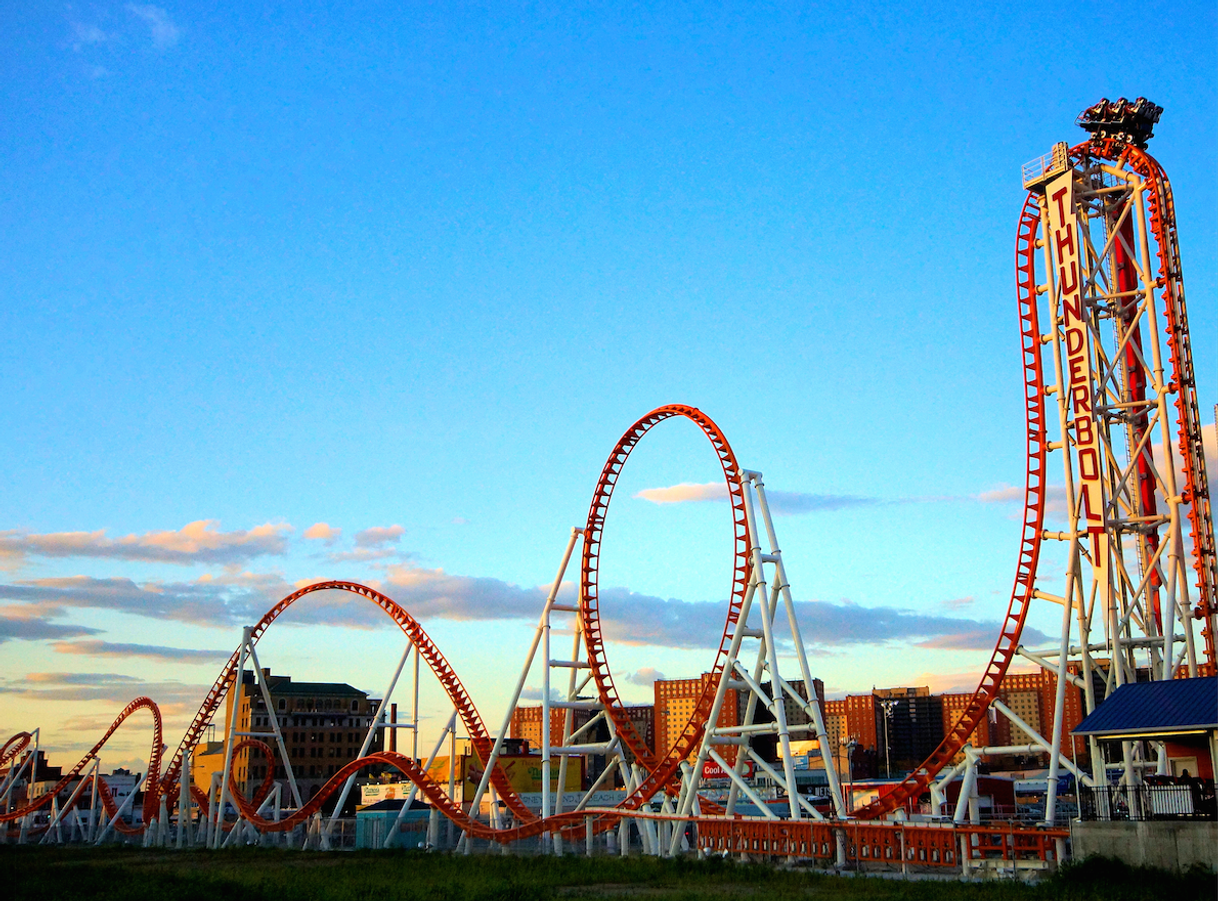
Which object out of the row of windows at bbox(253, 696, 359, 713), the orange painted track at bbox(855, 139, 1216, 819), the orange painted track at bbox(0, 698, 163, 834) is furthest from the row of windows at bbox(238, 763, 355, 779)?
the orange painted track at bbox(855, 139, 1216, 819)

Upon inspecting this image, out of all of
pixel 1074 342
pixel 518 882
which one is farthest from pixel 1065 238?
pixel 518 882

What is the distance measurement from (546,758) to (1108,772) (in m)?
15.1

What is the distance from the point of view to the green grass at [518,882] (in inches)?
701

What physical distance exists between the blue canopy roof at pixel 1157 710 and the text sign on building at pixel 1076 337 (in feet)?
23.3

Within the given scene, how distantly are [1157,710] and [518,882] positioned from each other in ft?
41.9

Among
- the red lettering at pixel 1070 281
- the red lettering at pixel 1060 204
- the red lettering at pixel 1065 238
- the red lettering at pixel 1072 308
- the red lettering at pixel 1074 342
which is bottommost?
the red lettering at pixel 1074 342

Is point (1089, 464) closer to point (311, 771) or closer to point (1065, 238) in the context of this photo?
point (1065, 238)

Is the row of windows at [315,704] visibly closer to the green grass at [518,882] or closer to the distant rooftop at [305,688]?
the distant rooftop at [305,688]

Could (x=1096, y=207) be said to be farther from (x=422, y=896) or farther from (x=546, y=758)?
(x=422, y=896)

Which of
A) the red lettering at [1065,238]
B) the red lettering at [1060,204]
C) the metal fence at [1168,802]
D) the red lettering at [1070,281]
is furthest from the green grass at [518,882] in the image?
the red lettering at [1060,204]

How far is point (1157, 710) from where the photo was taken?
20016 mm

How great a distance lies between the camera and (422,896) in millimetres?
21344

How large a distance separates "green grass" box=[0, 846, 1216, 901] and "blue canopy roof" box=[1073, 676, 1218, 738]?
256cm

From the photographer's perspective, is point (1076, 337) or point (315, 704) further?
point (315, 704)
